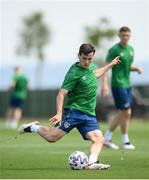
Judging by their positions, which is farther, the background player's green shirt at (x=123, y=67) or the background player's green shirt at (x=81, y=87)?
the background player's green shirt at (x=123, y=67)

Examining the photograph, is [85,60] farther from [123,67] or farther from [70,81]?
[123,67]

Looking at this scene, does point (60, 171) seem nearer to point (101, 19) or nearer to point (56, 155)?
point (56, 155)

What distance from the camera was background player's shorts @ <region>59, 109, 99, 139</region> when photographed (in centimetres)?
1411

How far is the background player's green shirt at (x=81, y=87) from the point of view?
13.9 m

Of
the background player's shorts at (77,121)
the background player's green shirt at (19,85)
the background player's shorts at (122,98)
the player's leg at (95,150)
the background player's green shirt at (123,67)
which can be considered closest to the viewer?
the player's leg at (95,150)

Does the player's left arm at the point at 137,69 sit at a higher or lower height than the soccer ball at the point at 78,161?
higher

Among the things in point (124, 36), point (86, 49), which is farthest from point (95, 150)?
point (124, 36)

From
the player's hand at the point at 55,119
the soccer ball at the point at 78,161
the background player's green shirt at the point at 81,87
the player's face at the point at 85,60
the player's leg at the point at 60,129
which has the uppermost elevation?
the player's face at the point at 85,60

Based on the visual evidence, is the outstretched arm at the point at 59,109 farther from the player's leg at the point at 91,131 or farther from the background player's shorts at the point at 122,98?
the background player's shorts at the point at 122,98

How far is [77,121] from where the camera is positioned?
46.4 ft

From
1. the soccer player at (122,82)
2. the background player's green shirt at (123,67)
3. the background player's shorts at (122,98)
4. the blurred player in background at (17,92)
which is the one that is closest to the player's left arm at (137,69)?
the soccer player at (122,82)

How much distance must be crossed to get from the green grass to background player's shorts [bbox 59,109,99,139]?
655mm

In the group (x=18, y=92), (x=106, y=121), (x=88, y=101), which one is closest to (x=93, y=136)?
(x=88, y=101)

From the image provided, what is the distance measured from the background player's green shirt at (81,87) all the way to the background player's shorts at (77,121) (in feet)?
0.27
